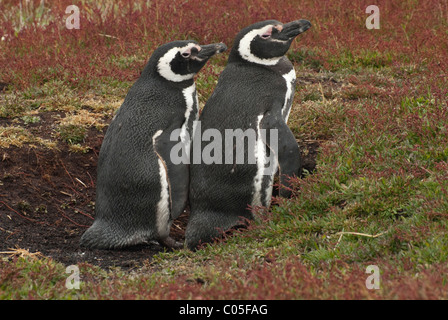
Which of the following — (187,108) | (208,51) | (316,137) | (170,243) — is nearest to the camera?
(170,243)

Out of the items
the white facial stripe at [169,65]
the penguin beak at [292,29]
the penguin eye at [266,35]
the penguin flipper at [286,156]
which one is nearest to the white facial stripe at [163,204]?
the white facial stripe at [169,65]

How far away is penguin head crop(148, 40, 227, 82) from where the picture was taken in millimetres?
5547

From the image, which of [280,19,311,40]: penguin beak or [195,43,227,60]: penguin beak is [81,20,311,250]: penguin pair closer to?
[195,43,227,60]: penguin beak

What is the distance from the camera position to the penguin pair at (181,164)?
17.4 feet

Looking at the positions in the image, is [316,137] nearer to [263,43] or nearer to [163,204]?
[263,43]

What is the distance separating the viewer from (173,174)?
5.34 metres

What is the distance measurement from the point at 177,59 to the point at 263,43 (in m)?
0.81

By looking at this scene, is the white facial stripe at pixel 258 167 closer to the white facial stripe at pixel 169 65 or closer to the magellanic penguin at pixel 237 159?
the magellanic penguin at pixel 237 159

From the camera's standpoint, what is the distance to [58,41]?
9336mm

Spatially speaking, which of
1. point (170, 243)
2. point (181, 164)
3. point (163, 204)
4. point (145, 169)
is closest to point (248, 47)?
point (181, 164)

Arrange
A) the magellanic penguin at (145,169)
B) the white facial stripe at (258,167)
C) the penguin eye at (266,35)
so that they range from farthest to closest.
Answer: the penguin eye at (266,35), the white facial stripe at (258,167), the magellanic penguin at (145,169)

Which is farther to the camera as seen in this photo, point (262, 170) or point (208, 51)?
Result: point (208, 51)

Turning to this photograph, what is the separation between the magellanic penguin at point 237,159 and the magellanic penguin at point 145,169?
0.57 ft
